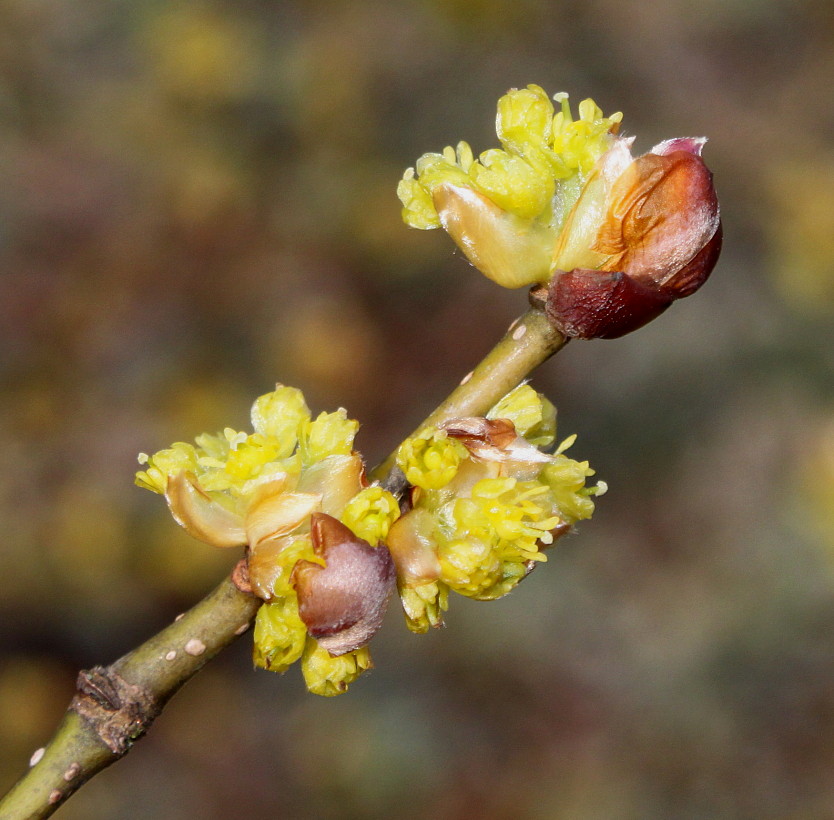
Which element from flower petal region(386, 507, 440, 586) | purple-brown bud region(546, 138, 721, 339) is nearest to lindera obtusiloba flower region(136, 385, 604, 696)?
flower petal region(386, 507, 440, 586)

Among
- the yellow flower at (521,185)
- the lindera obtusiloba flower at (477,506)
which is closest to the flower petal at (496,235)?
the yellow flower at (521,185)

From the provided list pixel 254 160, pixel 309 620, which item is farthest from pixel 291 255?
pixel 309 620

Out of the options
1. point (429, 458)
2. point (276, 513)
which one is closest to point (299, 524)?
point (276, 513)

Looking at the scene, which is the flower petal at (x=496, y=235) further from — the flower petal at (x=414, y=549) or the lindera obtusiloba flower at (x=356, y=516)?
the flower petal at (x=414, y=549)

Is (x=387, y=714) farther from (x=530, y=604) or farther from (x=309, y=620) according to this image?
(x=309, y=620)

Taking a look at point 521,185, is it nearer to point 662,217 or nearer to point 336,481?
point 662,217

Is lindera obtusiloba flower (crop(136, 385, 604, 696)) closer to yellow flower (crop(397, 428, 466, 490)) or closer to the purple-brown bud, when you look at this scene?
yellow flower (crop(397, 428, 466, 490))

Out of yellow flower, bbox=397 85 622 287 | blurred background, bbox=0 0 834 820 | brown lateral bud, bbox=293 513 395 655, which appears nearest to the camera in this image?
brown lateral bud, bbox=293 513 395 655
